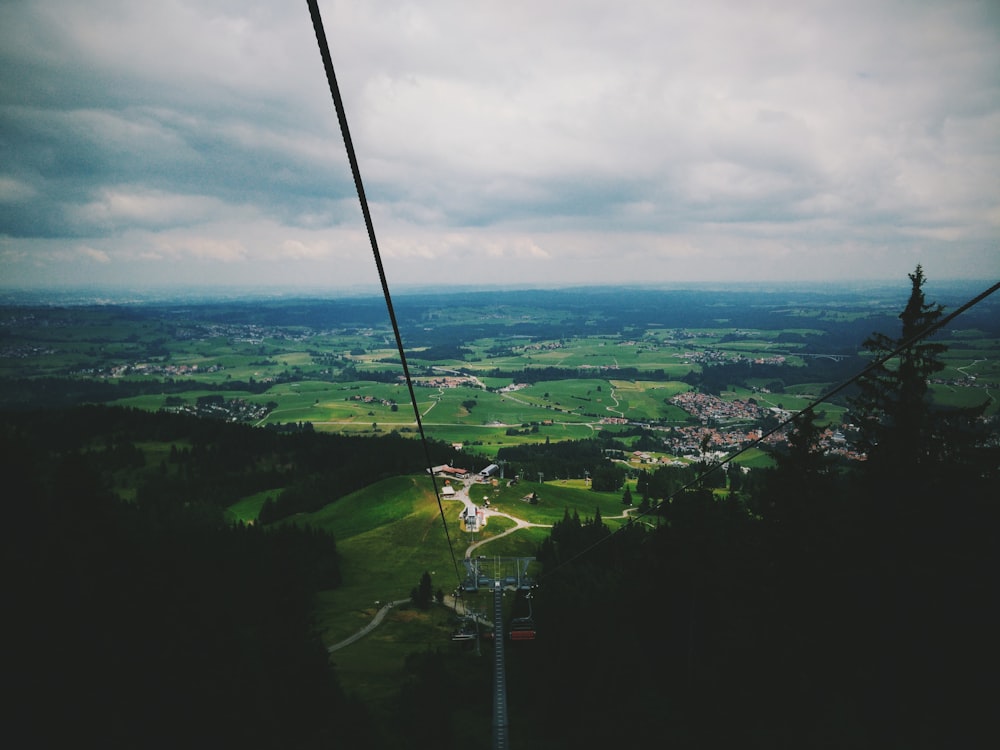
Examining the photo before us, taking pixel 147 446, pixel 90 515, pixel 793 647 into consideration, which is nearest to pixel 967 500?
pixel 793 647

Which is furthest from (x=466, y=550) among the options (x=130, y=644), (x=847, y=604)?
(x=847, y=604)

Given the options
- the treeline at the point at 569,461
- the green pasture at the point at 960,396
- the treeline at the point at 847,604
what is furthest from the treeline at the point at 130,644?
the green pasture at the point at 960,396

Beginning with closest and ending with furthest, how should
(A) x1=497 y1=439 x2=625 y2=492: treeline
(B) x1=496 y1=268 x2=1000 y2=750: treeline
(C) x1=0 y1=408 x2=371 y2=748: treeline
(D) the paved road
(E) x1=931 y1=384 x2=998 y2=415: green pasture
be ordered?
1. (B) x1=496 y1=268 x2=1000 y2=750: treeline
2. (C) x1=0 y1=408 x2=371 y2=748: treeline
3. (D) the paved road
4. (A) x1=497 y1=439 x2=625 y2=492: treeline
5. (E) x1=931 y1=384 x2=998 y2=415: green pasture

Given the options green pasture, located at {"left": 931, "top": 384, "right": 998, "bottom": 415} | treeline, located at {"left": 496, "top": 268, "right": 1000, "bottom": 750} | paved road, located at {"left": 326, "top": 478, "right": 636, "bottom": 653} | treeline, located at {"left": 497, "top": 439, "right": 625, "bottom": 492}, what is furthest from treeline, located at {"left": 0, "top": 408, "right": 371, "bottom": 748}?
green pasture, located at {"left": 931, "top": 384, "right": 998, "bottom": 415}

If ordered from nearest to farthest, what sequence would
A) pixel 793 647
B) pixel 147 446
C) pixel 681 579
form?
pixel 793 647, pixel 681 579, pixel 147 446

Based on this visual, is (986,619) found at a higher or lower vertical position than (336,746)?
higher

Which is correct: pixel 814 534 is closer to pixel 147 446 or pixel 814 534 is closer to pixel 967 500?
pixel 967 500

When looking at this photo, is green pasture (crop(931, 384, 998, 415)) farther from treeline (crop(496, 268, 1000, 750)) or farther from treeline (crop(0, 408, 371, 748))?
treeline (crop(0, 408, 371, 748))

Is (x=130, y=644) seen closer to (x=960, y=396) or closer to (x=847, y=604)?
(x=847, y=604)
